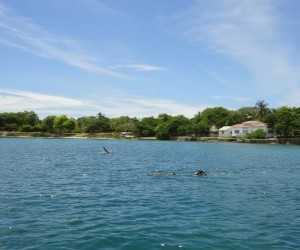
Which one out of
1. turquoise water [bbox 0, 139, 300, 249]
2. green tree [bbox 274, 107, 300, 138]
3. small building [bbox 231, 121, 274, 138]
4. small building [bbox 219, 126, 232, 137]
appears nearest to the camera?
turquoise water [bbox 0, 139, 300, 249]

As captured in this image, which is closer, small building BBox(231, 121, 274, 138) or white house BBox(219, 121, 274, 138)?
small building BBox(231, 121, 274, 138)

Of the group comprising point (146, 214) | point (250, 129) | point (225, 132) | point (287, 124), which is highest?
point (287, 124)

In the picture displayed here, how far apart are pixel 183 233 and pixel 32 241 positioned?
269 inches

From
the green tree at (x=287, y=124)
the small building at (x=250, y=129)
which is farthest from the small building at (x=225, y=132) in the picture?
the green tree at (x=287, y=124)

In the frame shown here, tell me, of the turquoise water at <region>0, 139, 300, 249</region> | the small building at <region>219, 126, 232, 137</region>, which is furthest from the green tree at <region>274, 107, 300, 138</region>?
the turquoise water at <region>0, 139, 300, 249</region>

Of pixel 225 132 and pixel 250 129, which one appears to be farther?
pixel 225 132

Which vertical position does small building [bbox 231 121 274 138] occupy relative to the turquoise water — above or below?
above

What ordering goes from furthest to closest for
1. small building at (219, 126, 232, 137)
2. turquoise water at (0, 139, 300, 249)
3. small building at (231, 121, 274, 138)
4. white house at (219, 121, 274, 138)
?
small building at (219, 126, 232, 137) → white house at (219, 121, 274, 138) → small building at (231, 121, 274, 138) → turquoise water at (0, 139, 300, 249)

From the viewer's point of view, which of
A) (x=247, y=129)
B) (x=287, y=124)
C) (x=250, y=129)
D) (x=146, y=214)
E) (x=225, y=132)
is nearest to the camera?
(x=146, y=214)

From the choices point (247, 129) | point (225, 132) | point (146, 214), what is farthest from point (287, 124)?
point (146, 214)

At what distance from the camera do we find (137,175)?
136 ft

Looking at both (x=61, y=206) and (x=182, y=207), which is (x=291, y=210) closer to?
(x=182, y=207)

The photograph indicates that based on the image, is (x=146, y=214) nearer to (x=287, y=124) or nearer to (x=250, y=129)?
(x=287, y=124)

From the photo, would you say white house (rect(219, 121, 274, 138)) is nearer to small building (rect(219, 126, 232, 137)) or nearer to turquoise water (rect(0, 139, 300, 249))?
small building (rect(219, 126, 232, 137))
